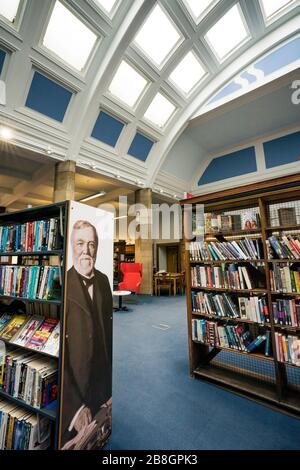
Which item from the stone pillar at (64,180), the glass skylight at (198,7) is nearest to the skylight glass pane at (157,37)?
the glass skylight at (198,7)

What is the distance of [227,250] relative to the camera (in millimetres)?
2295

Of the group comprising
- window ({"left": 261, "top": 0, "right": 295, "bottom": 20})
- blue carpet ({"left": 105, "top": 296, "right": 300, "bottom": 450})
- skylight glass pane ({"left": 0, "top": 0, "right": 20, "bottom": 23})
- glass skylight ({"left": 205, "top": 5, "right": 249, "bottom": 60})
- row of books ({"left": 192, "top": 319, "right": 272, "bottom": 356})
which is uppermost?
window ({"left": 261, "top": 0, "right": 295, "bottom": 20})

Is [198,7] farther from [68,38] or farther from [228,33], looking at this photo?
[68,38]

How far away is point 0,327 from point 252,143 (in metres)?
9.56

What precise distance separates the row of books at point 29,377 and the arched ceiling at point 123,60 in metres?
5.14

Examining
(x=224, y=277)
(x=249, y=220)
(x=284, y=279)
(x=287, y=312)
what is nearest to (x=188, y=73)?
(x=249, y=220)

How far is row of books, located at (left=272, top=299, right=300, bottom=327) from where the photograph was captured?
1844mm

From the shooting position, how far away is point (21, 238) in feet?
5.67

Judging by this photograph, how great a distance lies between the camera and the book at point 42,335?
1.42m

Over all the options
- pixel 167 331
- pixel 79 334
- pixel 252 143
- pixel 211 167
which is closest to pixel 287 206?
pixel 79 334

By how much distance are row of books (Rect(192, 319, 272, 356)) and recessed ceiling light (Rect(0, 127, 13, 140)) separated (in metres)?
5.58

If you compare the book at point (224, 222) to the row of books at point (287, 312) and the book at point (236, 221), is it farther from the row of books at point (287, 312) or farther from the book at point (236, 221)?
the row of books at point (287, 312)

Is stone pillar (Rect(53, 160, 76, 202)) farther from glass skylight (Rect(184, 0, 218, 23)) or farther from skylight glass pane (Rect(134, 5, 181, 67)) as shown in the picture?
glass skylight (Rect(184, 0, 218, 23))

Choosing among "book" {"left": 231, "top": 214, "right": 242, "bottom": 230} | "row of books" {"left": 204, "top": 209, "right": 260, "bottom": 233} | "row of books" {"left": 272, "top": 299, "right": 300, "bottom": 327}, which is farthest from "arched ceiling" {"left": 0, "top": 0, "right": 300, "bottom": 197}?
"row of books" {"left": 272, "top": 299, "right": 300, "bottom": 327}
